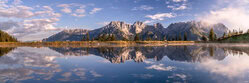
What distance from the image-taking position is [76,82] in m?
12.0

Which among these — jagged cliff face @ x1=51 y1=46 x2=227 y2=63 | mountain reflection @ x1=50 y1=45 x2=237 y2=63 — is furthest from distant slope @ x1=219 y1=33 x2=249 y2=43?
jagged cliff face @ x1=51 y1=46 x2=227 y2=63

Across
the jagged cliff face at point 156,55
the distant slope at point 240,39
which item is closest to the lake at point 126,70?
the jagged cliff face at point 156,55

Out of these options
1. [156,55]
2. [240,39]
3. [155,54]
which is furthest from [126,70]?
[240,39]

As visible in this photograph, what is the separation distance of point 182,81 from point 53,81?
9684 mm

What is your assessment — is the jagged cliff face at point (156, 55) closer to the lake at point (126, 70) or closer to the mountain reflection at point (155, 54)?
the mountain reflection at point (155, 54)

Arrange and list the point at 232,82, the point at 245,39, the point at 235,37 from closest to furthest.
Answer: the point at 232,82 < the point at 245,39 < the point at 235,37

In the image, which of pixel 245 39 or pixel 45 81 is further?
pixel 245 39

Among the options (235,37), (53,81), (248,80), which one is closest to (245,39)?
(235,37)

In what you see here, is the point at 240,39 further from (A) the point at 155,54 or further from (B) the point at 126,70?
(B) the point at 126,70

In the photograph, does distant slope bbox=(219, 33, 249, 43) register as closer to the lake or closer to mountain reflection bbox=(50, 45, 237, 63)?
mountain reflection bbox=(50, 45, 237, 63)

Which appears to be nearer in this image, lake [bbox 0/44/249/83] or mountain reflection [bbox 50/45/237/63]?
lake [bbox 0/44/249/83]

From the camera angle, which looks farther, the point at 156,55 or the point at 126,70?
the point at 156,55

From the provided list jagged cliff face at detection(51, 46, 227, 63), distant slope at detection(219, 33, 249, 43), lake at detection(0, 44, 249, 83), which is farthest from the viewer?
distant slope at detection(219, 33, 249, 43)

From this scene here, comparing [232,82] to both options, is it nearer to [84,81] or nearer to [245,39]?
[84,81]
